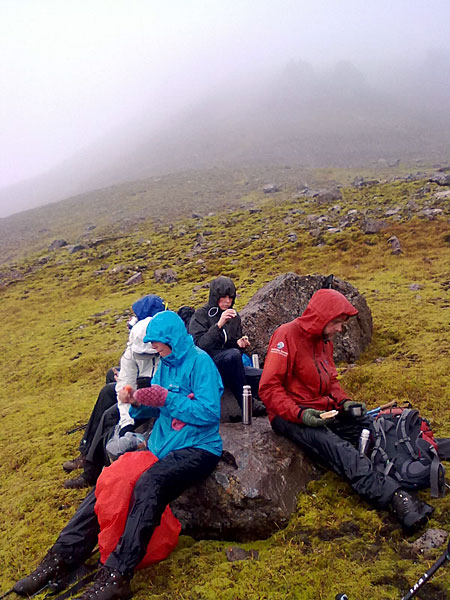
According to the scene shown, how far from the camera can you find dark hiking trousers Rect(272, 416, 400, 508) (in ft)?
17.0

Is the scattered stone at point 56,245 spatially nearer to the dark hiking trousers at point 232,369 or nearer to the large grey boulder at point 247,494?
the dark hiking trousers at point 232,369

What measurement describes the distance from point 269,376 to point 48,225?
74191 millimetres

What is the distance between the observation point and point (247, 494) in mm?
5324

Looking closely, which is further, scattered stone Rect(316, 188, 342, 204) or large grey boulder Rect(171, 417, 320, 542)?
scattered stone Rect(316, 188, 342, 204)

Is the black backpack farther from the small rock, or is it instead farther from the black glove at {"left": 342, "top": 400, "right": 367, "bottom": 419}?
the small rock

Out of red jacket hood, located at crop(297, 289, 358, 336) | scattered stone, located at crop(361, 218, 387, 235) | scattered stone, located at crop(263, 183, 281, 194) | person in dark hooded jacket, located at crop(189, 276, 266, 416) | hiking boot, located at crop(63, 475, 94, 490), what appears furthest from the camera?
scattered stone, located at crop(263, 183, 281, 194)

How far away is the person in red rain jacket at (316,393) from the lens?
18.4 feet

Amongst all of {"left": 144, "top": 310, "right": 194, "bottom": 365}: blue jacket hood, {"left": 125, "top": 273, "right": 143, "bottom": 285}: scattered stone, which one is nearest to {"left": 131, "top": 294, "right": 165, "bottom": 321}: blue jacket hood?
{"left": 144, "top": 310, "right": 194, "bottom": 365}: blue jacket hood

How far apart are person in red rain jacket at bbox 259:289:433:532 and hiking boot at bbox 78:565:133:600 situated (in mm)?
2740

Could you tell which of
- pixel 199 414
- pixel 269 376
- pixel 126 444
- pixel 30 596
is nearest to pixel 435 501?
Result: pixel 269 376

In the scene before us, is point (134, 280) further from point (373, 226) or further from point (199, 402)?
point (199, 402)

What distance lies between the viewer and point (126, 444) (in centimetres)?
566

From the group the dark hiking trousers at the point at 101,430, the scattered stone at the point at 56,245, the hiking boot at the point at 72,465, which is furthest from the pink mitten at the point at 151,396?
the scattered stone at the point at 56,245

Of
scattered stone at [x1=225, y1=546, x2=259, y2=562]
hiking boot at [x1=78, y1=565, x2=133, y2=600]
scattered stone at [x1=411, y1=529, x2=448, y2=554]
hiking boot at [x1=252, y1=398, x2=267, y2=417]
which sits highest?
hiking boot at [x1=78, y1=565, x2=133, y2=600]
